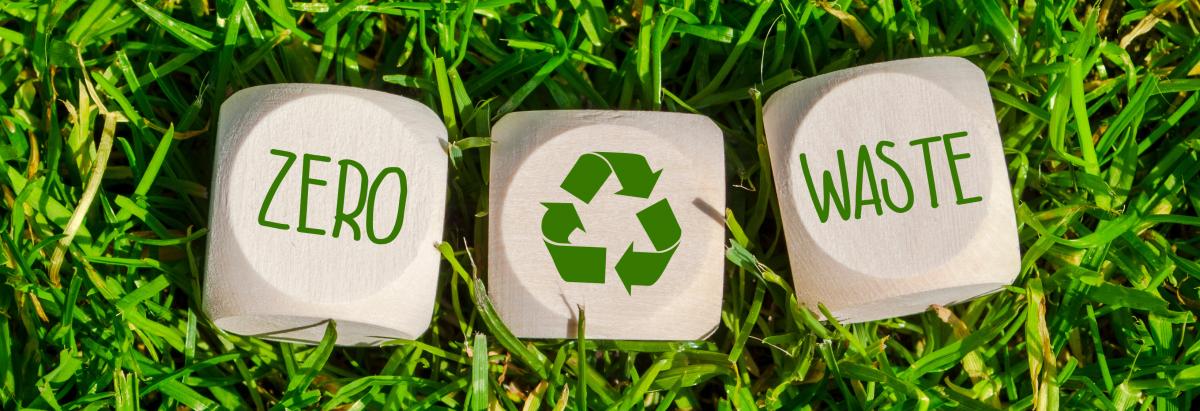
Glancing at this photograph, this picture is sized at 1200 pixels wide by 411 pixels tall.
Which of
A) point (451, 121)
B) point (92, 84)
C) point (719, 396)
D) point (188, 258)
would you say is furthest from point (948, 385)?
point (92, 84)

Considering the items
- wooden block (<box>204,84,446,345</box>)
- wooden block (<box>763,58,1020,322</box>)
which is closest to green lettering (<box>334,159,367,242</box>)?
wooden block (<box>204,84,446,345</box>)

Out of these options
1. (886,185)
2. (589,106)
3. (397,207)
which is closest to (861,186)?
(886,185)

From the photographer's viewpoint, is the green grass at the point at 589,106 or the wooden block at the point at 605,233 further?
the green grass at the point at 589,106

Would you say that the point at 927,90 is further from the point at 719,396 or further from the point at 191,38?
the point at 191,38

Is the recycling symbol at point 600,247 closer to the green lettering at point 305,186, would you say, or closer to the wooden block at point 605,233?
the wooden block at point 605,233

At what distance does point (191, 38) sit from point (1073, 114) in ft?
4.26

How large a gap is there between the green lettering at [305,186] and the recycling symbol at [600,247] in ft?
0.97

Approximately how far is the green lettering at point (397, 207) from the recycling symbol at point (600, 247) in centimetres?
19

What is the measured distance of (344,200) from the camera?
1325 millimetres

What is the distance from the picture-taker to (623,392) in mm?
1477

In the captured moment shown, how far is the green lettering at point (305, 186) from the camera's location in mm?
1313

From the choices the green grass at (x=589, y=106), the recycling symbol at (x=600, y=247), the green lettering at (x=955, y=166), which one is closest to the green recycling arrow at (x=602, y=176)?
the recycling symbol at (x=600, y=247)

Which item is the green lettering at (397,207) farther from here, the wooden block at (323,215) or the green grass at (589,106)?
the green grass at (589,106)

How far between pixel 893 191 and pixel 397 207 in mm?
652
